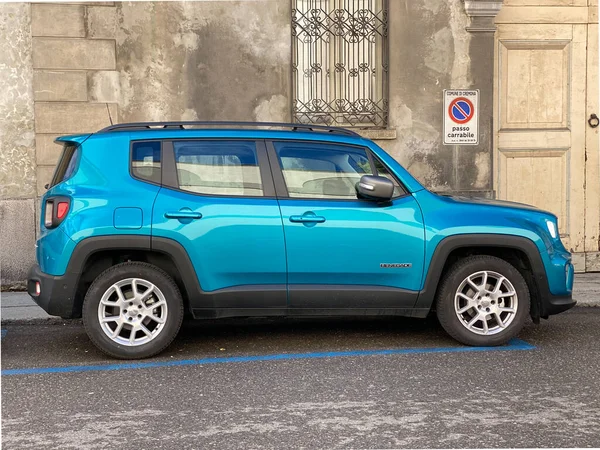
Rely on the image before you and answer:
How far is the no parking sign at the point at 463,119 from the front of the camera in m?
11.9

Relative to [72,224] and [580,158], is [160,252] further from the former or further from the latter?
[580,158]

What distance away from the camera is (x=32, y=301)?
997cm

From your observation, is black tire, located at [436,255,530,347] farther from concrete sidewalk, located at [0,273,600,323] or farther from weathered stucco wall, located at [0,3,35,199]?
weathered stucco wall, located at [0,3,35,199]

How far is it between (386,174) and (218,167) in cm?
130

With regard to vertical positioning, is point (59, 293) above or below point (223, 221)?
below

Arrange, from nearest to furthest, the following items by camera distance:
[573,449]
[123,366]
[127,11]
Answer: [573,449] < [123,366] < [127,11]

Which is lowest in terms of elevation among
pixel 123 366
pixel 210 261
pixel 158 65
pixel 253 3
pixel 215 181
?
pixel 123 366

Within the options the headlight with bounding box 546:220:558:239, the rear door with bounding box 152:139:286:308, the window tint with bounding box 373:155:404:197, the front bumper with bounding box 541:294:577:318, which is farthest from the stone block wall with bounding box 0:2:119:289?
the front bumper with bounding box 541:294:577:318

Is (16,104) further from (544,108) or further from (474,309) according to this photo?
(544,108)

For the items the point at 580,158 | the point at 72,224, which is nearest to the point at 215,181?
the point at 72,224

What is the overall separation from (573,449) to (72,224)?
3.90 meters

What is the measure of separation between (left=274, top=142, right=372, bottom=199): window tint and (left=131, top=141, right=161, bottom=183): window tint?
918mm

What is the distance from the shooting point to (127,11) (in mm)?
11352

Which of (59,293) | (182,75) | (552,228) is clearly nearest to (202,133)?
(59,293)
